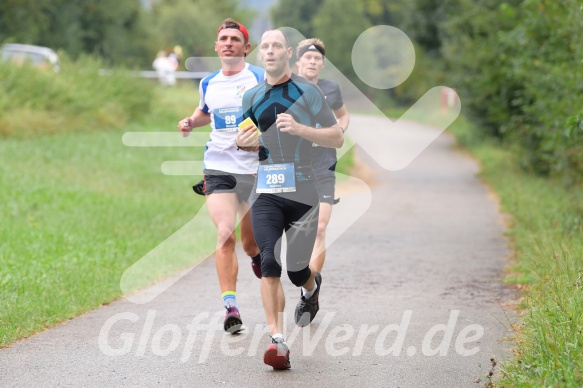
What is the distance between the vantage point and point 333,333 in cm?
797

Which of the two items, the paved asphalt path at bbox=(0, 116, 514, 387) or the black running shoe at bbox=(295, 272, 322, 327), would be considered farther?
the black running shoe at bbox=(295, 272, 322, 327)

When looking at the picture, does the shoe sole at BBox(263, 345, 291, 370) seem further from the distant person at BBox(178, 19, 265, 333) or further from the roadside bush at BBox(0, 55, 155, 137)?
the roadside bush at BBox(0, 55, 155, 137)

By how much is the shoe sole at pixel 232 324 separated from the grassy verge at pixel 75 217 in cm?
143

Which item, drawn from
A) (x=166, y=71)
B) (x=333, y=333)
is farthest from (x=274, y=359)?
(x=166, y=71)

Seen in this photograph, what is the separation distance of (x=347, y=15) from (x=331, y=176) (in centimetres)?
6694

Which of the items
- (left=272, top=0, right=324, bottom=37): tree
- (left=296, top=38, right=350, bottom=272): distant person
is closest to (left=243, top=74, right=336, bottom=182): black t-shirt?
(left=296, top=38, right=350, bottom=272): distant person

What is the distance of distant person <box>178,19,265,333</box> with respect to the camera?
821 centimetres

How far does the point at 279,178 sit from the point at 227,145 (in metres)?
1.32

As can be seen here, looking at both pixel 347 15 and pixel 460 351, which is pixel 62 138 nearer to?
pixel 460 351

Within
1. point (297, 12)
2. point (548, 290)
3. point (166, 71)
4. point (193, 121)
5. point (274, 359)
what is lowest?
point (297, 12)

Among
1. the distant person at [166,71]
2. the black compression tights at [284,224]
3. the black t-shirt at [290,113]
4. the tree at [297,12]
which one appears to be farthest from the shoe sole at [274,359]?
the tree at [297,12]

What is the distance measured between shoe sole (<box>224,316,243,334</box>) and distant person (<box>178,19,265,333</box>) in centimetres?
33

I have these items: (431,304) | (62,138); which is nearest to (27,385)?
(431,304)

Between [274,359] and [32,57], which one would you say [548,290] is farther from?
[32,57]
